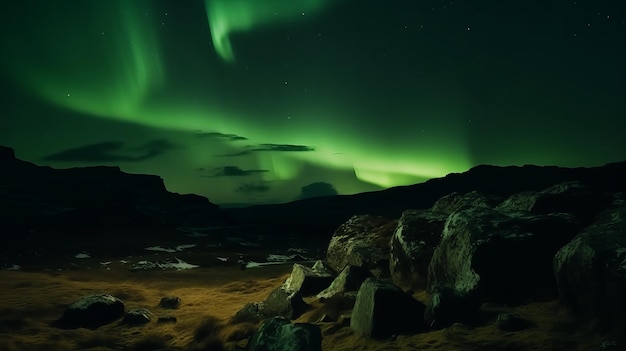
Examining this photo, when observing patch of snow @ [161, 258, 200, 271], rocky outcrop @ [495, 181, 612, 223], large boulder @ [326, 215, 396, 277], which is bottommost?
patch of snow @ [161, 258, 200, 271]

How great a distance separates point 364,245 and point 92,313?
8.65 metres

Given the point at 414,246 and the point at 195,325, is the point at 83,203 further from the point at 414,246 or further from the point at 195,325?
the point at 414,246

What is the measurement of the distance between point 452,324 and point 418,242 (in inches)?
171

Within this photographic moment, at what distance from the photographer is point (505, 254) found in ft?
27.7

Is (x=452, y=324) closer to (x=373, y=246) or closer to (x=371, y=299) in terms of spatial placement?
(x=371, y=299)

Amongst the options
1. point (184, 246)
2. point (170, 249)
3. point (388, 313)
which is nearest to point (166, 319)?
point (388, 313)

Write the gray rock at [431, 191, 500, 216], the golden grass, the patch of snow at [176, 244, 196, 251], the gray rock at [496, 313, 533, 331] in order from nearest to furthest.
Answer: the golden grass → the gray rock at [496, 313, 533, 331] → the gray rock at [431, 191, 500, 216] → the patch of snow at [176, 244, 196, 251]

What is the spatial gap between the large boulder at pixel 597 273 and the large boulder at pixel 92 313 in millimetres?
10995

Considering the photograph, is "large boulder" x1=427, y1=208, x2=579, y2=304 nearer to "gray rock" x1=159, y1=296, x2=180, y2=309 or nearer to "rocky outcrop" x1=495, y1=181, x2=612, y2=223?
"rocky outcrop" x1=495, y1=181, x2=612, y2=223

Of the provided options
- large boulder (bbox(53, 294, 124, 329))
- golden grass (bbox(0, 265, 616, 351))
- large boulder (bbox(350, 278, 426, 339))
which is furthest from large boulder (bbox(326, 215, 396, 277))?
large boulder (bbox(53, 294, 124, 329))

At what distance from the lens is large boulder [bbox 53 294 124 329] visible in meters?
11.2

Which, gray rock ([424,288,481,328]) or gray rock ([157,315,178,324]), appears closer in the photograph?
gray rock ([424,288,481,328])

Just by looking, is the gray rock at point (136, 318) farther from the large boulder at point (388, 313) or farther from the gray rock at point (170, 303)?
the large boulder at point (388, 313)

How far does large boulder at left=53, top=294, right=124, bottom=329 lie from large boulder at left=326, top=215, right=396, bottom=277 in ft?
24.0
